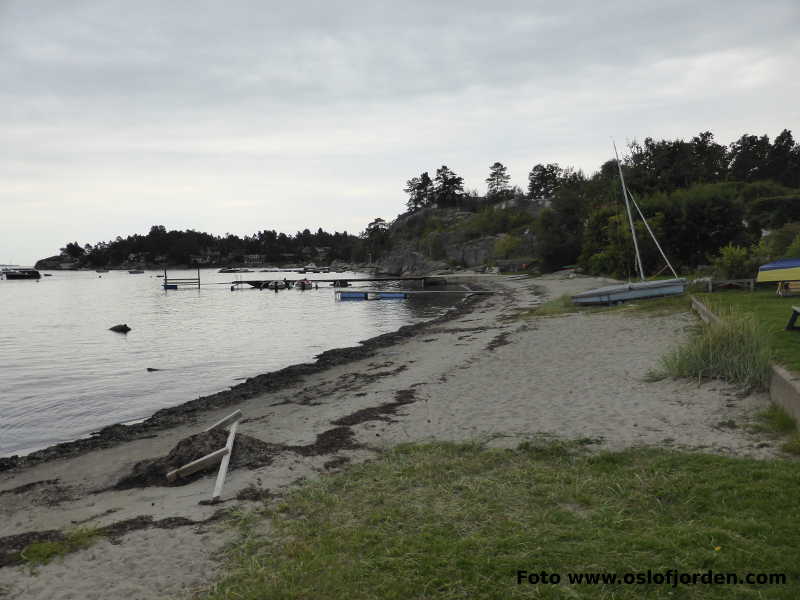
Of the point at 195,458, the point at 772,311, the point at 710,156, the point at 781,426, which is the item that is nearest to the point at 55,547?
the point at 195,458

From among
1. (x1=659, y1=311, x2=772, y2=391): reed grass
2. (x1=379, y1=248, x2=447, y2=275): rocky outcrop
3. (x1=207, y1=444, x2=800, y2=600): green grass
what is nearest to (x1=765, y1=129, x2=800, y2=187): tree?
(x1=379, y1=248, x2=447, y2=275): rocky outcrop

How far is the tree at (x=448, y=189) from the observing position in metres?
169

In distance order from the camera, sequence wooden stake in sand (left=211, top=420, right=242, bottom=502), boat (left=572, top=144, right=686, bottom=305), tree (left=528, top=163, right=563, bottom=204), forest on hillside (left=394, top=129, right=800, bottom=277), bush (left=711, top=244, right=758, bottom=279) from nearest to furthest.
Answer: wooden stake in sand (left=211, top=420, right=242, bottom=502), bush (left=711, top=244, right=758, bottom=279), boat (left=572, top=144, right=686, bottom=305), forest on hillside (left=394, top=129, right=800, bottom=277), tree (left=528, top=163, right=563, bottom=204)

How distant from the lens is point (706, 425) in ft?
29.1

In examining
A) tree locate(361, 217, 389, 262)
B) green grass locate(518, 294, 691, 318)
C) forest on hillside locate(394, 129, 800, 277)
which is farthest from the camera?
tree locate(361, 217, 389, 262)

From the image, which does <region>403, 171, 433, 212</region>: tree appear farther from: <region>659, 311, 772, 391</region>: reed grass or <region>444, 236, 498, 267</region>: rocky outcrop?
<region>659, 311, 772, 391</region>: reed grass

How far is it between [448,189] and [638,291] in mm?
144642

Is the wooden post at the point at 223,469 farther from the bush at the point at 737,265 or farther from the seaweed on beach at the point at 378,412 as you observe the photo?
the bush at the point at 737,265

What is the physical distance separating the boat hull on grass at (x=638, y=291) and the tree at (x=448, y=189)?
141 m

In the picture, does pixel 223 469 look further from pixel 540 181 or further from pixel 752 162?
pixel 540 181

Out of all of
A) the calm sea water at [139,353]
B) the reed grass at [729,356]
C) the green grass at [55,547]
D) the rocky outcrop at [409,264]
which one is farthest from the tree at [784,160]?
the green grass at [55,547]

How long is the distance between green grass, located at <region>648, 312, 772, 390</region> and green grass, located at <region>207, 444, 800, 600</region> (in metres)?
4.04

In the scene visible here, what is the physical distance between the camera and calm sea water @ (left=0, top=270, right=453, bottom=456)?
1625 centimetres

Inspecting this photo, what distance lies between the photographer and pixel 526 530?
567 cm
